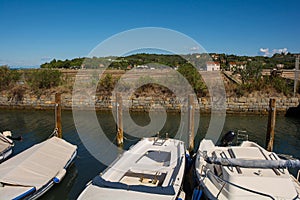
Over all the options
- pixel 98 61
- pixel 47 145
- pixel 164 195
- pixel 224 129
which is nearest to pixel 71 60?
pixel 98 61

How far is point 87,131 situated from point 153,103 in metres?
Answer: 7.42

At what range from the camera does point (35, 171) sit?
6824mm

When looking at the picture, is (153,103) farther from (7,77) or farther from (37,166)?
(7,77)

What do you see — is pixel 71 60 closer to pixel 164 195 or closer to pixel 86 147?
pixel 86 147

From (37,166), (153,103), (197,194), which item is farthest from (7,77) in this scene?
(197,194)

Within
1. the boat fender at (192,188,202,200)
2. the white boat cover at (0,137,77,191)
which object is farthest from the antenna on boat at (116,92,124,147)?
the boat fender at (192,188,202,200)

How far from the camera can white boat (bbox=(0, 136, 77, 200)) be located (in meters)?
6.05

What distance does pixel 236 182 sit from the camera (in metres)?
5.24

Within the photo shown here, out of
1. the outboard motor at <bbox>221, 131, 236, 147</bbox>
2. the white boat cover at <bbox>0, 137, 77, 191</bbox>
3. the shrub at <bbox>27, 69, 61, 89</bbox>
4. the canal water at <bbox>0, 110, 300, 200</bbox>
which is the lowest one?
the canal water at <bbox>0, 110, 300, 200</bbox>

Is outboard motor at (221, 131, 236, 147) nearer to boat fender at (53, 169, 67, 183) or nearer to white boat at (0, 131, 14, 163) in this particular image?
boat fender at (53, 169, 67, 183)

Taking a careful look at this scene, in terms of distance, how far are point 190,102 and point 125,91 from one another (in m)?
13.5

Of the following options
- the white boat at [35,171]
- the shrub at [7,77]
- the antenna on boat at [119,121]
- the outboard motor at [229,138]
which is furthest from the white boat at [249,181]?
the shrub at [7,77]

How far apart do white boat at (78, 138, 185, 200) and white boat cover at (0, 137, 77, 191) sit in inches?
74.3

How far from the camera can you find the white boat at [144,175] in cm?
509
